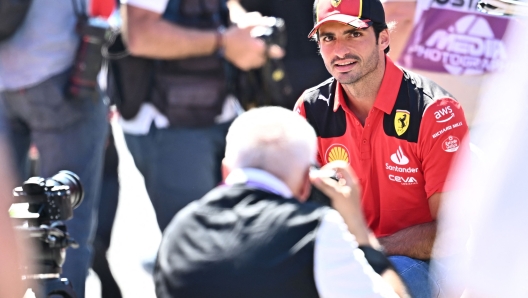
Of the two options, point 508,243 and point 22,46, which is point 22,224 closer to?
point 22,46

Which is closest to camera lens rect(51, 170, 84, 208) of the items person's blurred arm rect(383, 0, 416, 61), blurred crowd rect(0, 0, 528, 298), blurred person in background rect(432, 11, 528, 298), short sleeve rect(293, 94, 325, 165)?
blurred crowd rect(0, 0, 528, 298)

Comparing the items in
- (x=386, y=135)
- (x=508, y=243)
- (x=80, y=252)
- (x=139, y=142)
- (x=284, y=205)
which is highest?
(x=508, y=243)

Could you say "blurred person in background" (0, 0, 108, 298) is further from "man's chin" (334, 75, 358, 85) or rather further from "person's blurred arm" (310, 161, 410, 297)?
"person's blurred arm" (310, 161, 410, 297)

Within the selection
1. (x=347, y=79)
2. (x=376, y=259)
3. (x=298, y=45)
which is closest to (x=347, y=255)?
(x=376, y=259)

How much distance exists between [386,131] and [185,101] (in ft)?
4.66

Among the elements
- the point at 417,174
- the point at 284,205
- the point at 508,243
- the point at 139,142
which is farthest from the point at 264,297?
the point at 139,142

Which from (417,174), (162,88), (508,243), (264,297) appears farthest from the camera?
(162,88)

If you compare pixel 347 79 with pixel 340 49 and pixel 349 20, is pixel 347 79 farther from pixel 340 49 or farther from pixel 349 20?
pixel 349 20

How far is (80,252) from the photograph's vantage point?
13.1 feet

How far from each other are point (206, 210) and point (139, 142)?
2160 millimetres

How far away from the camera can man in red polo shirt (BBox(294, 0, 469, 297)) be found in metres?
3.00

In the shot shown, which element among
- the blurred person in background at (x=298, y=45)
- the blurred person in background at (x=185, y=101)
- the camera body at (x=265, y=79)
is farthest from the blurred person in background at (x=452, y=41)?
the blurred person in background at (x=298, y=45)

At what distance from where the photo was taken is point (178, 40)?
4.17m

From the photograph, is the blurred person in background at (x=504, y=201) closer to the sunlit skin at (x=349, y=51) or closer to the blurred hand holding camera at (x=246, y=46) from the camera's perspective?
the sunlit skin at (x=349, y=51)
